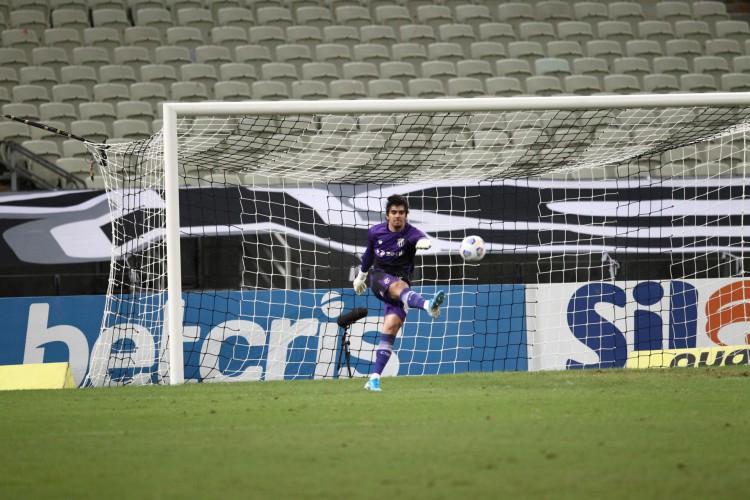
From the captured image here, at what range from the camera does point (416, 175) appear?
1375 cm

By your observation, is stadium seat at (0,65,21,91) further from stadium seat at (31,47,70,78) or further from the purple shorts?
the purple shorts

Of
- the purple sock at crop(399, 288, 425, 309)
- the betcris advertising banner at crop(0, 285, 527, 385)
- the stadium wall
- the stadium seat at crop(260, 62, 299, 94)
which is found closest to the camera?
the purple sock at crop(399, 288, 425, 309)

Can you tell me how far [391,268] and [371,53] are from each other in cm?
918

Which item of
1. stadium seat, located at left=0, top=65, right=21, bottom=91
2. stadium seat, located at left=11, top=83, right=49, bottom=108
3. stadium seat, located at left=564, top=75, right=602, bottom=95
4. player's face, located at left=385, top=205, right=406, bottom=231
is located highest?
stadium seat, located at left=0, top=65, right=21, bottom=91

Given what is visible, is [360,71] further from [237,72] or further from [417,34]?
[237,72]

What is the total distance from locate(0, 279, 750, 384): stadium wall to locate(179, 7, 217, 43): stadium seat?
7979 millimetres

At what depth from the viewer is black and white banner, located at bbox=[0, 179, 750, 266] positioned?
13148mm

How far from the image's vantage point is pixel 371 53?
18.3 metres

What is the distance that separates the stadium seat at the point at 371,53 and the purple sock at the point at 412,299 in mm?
9658

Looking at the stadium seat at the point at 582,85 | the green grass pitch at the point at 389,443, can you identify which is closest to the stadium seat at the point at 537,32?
the stadium seat at the point at 582,85

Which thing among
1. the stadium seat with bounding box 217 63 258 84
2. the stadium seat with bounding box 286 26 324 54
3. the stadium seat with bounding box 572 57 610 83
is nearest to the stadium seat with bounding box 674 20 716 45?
the stadium seat with bounding box 572 57 610 83

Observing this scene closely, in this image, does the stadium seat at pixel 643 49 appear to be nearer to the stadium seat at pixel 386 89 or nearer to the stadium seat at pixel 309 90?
the stadium seat at pixel 386 89

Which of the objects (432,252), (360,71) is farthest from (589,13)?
(432,252)

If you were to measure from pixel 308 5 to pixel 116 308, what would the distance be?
9.32 m
